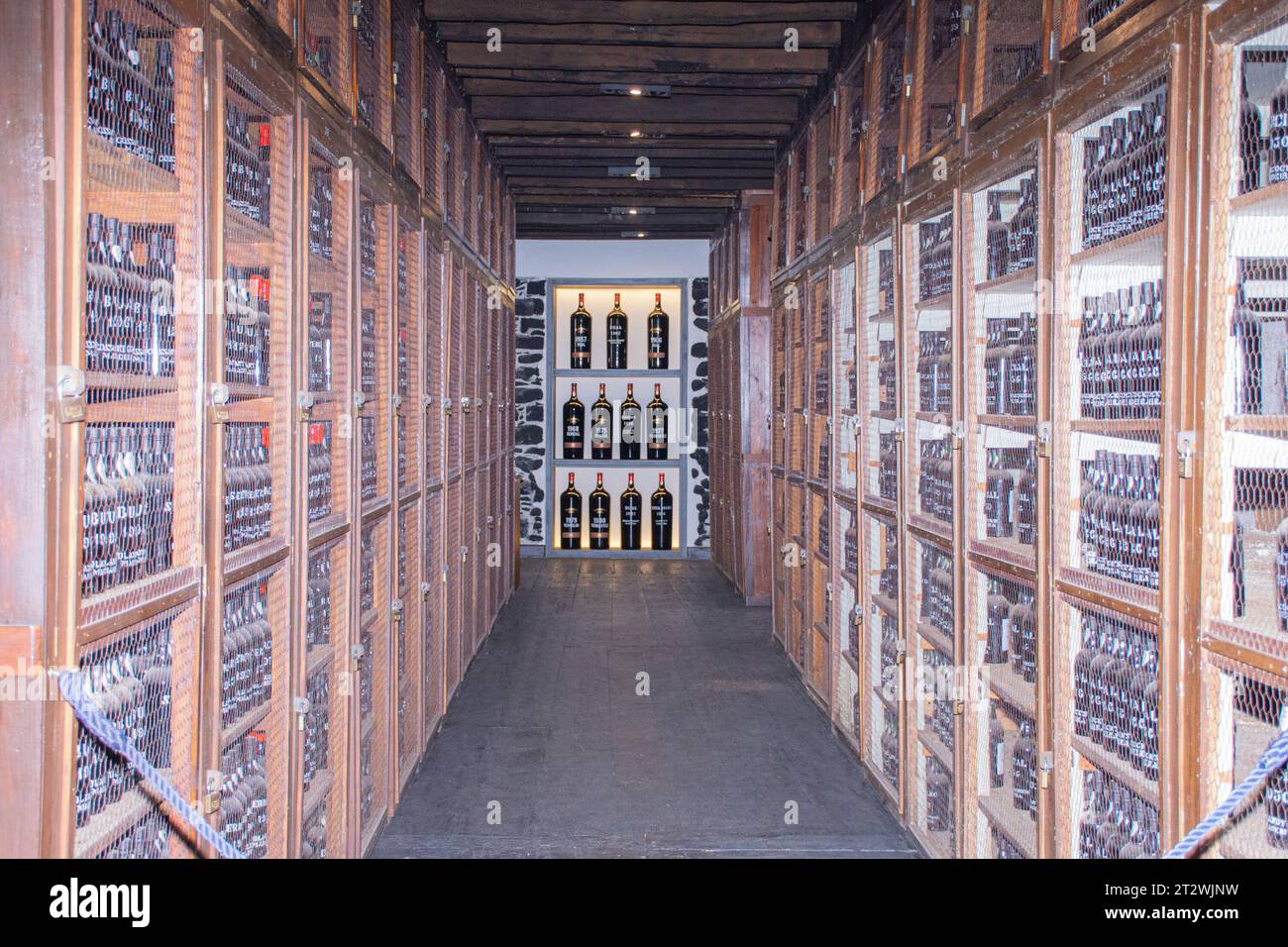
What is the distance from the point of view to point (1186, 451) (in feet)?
5.45

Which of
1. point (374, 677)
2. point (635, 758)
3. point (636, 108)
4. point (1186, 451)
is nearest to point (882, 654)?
point (635, 758)

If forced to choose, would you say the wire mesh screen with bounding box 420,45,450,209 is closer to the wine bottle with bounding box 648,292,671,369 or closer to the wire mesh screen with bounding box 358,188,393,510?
the wire mesh screen with bounding box 358,188,393,510

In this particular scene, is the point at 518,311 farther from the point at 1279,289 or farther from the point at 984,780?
the point at 1279,289

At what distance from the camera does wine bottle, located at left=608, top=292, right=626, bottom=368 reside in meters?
9.22

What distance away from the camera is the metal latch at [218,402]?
1.78 m

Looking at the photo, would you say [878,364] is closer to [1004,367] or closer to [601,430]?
[1004,367]

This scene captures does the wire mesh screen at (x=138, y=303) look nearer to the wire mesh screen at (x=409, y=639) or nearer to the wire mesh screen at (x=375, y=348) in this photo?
the wire mesh screen at (x=375, y=348)

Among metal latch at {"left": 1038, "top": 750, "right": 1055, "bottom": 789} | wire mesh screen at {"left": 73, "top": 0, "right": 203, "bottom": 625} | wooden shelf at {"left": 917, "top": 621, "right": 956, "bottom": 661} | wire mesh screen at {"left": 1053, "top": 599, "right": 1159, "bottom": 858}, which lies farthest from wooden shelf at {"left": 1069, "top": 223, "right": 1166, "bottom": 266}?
wire mesh screen at {"left": 73, "top": 0, "right": 203, "bottom": 625}

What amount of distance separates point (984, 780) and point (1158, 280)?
1.32 meters

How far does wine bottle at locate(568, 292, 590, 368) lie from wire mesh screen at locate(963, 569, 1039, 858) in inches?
268

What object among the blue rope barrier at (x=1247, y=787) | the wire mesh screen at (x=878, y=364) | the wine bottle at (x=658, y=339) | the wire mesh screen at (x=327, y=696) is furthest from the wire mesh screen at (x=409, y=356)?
the wine bottle at (x=658, y=339)

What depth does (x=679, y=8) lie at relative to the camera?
411 cm

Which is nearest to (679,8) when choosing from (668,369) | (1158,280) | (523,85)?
(523,85)

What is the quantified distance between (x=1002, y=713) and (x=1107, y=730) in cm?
56
